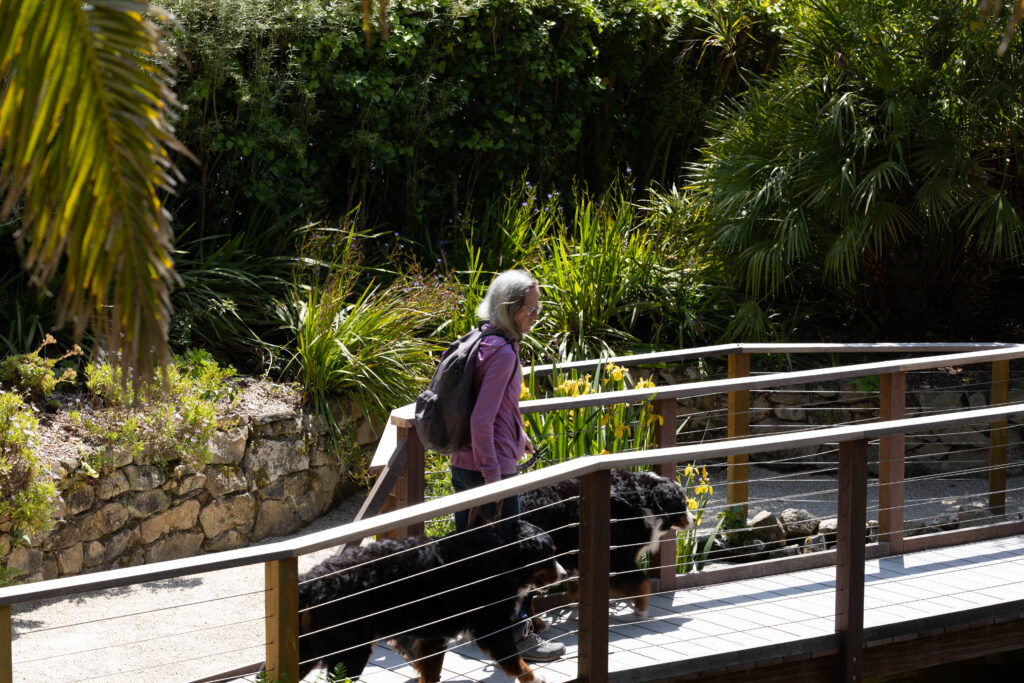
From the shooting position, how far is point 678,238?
34.0ft

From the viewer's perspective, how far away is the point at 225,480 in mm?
7332

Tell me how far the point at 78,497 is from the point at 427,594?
3.61 m

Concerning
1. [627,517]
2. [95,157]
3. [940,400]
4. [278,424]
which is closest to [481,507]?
[627,517]

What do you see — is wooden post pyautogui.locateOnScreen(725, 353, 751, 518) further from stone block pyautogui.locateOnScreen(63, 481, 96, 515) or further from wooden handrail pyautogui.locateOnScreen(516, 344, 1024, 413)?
stone block pyautogui.locateOnScreen(63, 481, 96, 515)

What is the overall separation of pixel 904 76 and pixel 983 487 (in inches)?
133

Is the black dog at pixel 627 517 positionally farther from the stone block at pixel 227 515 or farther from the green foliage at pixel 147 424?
the stone block at pixel 227 515

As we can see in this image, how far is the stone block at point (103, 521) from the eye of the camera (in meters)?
6.57

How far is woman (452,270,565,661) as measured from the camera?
426 cm

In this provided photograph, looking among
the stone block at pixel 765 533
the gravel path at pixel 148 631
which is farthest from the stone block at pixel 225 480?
the stone block at pixel 765 533

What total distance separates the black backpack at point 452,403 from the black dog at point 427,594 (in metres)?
0.45

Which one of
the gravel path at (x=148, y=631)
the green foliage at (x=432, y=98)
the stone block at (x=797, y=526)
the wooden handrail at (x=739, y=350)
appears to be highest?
the green foliage at (x=432, y=98)

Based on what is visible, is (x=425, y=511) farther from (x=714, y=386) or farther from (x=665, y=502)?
(x=714, y=386)

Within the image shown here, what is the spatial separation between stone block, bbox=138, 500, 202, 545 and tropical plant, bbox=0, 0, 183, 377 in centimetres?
513

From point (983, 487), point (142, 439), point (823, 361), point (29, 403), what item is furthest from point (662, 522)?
point (823, 361)
